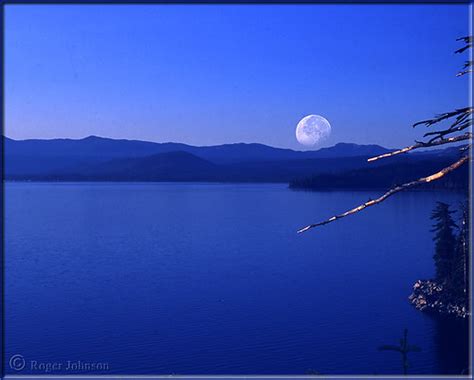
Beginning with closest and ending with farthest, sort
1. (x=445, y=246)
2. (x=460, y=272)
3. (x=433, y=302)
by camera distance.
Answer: (x=460, y=272) → (x=445, y=246) → (x=433, y=302)

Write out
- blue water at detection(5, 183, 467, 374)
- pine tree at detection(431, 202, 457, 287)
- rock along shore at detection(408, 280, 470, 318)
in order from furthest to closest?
1. pine tree at detection(431, 202, 457, 287)
2. rock along shore at detection(408, 280, 470, 318)
3. blue water at detection(5, 183, 467, 374)

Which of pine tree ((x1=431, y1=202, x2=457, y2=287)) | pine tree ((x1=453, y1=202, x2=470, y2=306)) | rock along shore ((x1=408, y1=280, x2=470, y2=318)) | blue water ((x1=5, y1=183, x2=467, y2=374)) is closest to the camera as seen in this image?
blue water ((x1=5, y1=183, x2=467, y2=374))

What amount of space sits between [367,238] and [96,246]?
21.4 metres

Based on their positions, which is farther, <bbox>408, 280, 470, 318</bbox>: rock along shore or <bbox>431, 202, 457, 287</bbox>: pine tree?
<bbox>431, 202, 457, 287</bbox>: pine tree

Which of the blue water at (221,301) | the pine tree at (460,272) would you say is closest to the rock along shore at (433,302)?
the pine tree at (460,272)

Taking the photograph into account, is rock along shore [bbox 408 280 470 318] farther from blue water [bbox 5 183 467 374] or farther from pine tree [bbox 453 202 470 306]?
blue water [bbox 5 183 467 374]

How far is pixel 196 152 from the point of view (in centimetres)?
19025

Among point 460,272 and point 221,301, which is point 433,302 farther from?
point 221,301

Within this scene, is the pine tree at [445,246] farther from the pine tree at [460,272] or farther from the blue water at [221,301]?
the blue water at [221,301]

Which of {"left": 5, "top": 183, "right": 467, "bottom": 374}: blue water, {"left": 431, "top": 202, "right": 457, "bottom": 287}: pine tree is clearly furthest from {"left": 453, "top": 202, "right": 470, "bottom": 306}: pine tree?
{"left": 5, "top": 183, "right": 467, "bottom": 374}: blue water

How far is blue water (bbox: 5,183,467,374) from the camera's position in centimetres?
1962

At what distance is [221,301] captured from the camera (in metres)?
25.6

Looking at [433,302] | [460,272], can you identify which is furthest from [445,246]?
[433,302]

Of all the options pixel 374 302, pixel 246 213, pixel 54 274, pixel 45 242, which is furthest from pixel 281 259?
pixel 246 213
